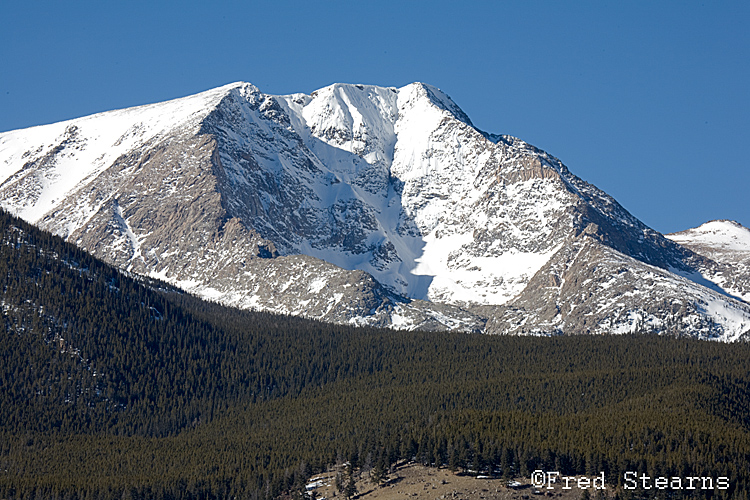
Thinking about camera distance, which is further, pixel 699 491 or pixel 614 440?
pixel 614 440

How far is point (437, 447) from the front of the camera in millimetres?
196875

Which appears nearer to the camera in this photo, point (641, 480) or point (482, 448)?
point (641, 480)

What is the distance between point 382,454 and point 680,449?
48.8 metres

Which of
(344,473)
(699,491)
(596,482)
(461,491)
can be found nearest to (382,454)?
(344,473)

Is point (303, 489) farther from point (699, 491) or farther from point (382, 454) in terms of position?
point (699, 491)

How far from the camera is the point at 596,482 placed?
179625mm

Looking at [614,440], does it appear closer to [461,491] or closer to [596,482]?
[596,482]

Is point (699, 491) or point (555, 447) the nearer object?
point (699, 491)

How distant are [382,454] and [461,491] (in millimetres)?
22892

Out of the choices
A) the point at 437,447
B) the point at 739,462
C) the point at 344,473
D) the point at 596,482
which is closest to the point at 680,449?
the point at 739,462

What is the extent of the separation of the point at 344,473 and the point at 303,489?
8163mm

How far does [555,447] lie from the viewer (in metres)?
191

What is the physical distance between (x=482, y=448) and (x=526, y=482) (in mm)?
13639

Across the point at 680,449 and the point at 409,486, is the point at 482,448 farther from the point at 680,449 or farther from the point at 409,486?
the point at 680,449
